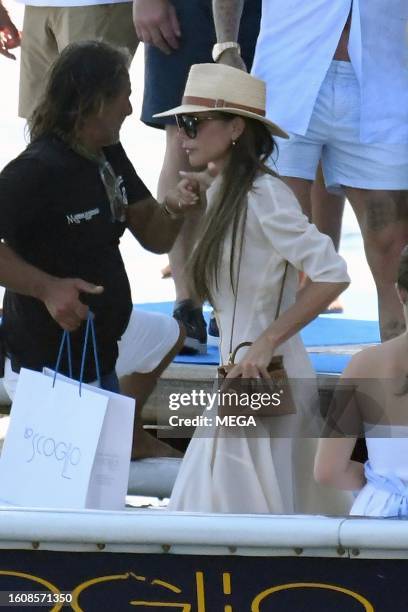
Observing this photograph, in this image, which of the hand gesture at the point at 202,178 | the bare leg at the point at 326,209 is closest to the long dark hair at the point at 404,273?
the hand gesture at the point at 202,178

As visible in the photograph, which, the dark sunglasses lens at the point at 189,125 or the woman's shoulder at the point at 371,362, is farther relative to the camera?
the dark sunglasses lens at the point at 189,125

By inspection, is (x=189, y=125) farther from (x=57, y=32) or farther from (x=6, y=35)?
(x=6, y=35)

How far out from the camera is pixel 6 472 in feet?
12.9

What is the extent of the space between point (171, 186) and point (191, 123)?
5.46 feet

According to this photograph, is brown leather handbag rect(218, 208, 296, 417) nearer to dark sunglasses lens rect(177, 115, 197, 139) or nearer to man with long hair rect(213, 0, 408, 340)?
dark sunglasses lens rect(177, 115, 197, 139)

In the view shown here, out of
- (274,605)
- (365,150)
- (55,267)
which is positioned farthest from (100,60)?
(274,605)

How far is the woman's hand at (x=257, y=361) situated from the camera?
3760 mm

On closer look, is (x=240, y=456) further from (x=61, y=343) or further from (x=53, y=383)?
(x=61, y=343)

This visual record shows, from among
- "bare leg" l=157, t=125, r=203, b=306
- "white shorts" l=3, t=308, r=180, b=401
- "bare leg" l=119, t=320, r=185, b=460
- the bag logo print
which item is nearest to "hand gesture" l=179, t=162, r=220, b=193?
the bag logo print

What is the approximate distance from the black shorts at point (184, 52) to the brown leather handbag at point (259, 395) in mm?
2083

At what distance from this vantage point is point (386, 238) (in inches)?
201

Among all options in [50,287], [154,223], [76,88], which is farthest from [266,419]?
[76,88]

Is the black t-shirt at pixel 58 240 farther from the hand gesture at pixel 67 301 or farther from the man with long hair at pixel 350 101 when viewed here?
the man with long hair at pixel 350 101

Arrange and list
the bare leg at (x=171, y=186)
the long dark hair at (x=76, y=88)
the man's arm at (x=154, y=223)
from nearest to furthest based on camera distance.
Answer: the long dark hair at (x=76, y=88)
the man's arm at (x=154, y=223)
the bare leg at (x=171, y=186)
